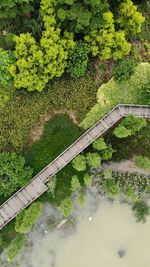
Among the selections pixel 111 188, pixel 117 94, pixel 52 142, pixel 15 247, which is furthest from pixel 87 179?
pixel 15 247

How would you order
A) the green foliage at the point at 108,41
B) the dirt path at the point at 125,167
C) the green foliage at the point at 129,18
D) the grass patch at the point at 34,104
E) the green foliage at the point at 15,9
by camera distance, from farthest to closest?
the dirt path at the point at 125,167
the grass patch at the point at 34,104
the green foliage at the point at 129,18
the green foliage at the point at 108,41
the green foliage at the point at 15,9

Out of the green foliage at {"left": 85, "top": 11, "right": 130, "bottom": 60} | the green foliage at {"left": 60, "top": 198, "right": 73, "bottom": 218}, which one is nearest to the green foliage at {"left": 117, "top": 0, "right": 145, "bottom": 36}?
the green foliage at {"left": 85, "top": 11, "right": 130, "bottom": 60}

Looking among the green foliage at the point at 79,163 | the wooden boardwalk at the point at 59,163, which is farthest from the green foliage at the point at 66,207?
the green foliage at the point at 79,163

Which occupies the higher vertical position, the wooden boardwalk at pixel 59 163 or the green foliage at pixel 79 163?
the wooden boardwalk at pixel 59 163

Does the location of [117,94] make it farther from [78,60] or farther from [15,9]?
[15,9]

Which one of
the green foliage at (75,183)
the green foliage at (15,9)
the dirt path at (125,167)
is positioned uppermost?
the green foliage at (15,9)

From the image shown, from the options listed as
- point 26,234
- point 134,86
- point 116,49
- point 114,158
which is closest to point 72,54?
point 116,49

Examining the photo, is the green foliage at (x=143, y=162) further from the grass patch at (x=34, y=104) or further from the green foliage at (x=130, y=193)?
the grass patch at (x=34, y=104)

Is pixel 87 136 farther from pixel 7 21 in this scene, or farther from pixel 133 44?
pixel 7 21
